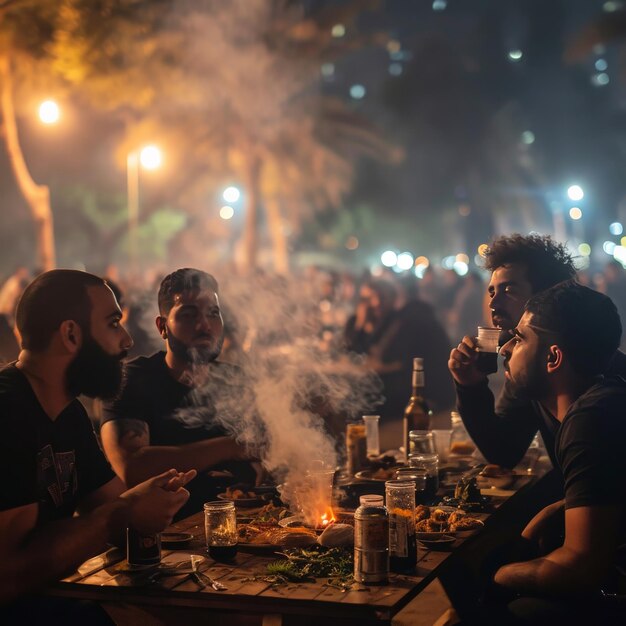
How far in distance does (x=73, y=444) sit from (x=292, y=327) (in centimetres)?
545

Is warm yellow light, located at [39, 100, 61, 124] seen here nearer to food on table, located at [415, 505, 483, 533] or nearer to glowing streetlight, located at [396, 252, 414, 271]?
food on table, located at [415, 505, 483, 533]

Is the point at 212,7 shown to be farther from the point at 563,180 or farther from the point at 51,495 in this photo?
the point at 563,180

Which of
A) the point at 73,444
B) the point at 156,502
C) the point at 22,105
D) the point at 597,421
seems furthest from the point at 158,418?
the point at 22,105

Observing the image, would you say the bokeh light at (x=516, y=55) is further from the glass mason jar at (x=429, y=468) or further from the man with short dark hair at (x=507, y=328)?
the glass mason jar at (x=429, y=468)

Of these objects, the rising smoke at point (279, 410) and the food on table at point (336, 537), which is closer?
the food on table at point (336, 537)

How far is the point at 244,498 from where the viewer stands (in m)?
4.30

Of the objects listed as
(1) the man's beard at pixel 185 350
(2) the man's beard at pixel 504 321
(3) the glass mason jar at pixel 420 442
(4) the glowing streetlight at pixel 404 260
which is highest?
(4) the glowing streetlight at pixel 404 260

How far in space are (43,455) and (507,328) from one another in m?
2.73

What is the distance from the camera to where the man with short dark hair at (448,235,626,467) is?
5000 millimetres

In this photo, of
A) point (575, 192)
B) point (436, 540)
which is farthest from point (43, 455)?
point (575, 192)

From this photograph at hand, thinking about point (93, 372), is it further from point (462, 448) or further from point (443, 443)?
point (462, 448)

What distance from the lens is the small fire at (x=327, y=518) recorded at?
3.78 metres

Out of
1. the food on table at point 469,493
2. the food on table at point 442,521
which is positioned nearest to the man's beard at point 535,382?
the food on table at point 442,521

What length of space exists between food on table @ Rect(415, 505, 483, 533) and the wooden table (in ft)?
0.75
